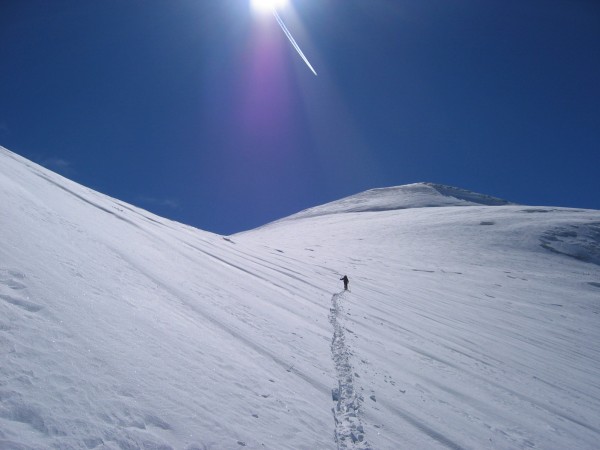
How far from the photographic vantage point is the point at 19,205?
26.7ft

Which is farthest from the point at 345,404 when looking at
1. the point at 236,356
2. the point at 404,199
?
the point at 404,199

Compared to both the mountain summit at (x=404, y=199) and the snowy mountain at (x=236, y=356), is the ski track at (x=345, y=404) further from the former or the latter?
the mountain summit at (x=404, y=199)

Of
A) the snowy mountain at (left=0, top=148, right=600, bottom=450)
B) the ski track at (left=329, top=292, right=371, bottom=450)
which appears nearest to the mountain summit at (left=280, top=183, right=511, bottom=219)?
the snowy mountain at (left=0, top=148, right=600, bottom=450)

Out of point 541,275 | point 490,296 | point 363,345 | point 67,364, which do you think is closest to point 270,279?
point 363,345

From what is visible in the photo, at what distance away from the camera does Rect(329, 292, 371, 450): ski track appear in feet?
15.0

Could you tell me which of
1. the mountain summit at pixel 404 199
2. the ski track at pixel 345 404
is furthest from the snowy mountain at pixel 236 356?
the mountain summit at pixel 404 199

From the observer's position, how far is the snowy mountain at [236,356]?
3.55 metres

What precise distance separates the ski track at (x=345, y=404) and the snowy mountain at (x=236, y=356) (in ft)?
0.09

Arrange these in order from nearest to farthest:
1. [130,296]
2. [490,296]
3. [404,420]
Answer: [404,420], [130,296], [490,296]

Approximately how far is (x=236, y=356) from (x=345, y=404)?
1778 mm

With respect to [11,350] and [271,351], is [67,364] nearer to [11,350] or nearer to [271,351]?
[11,350]

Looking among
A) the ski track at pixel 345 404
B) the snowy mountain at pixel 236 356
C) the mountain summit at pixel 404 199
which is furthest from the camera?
→ the mountain summit at pixel 404 199

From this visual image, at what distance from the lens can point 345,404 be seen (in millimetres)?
5438

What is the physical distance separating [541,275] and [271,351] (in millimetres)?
28153
